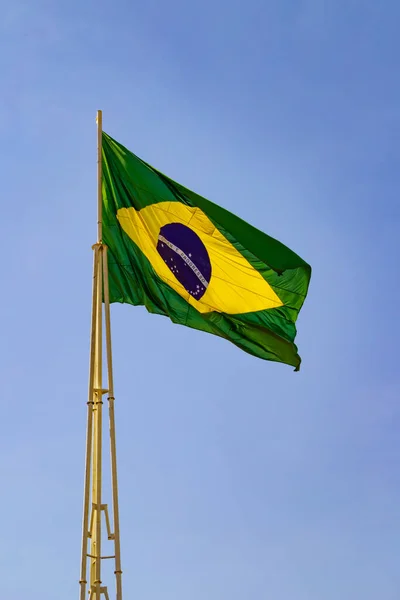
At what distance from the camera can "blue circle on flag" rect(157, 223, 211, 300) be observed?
23.3 meters

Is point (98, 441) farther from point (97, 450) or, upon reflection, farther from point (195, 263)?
point (195, 263)

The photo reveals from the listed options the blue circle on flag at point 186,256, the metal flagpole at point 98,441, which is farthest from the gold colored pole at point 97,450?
the blue circle on flag at point 186,256

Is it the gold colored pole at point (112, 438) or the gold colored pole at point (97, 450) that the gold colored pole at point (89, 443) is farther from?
the gold colored pole at point (112, 438)

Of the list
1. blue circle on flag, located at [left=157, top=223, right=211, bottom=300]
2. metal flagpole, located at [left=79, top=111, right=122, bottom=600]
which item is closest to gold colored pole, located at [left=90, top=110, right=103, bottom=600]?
metal flagpole, located at [left=79, top=111, right=122, bottom=600]

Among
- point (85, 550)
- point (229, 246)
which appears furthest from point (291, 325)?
point (85, 550)

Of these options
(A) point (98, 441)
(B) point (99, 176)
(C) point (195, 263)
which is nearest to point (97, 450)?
(A) point (98, 441)

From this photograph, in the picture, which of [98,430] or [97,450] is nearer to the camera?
[97,450]

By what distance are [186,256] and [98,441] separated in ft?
21.6

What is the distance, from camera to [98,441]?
1889cm

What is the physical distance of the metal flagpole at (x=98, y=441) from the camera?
1784 centimetres

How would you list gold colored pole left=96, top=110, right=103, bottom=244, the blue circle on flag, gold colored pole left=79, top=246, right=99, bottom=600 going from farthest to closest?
the blue circle on flag, gold colored pole left=96, top=110, right=103, bottom=244, gold colored pole left=79, top=246, right=99, bottom=600

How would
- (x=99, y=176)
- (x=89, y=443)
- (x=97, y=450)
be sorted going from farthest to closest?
1. (x=99, y=176)
2. (x=97, y=450)
3. (x=89, y=443)

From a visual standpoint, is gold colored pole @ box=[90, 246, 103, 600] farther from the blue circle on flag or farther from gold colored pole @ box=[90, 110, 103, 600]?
the blue circle on flag

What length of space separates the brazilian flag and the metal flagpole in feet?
4.59
